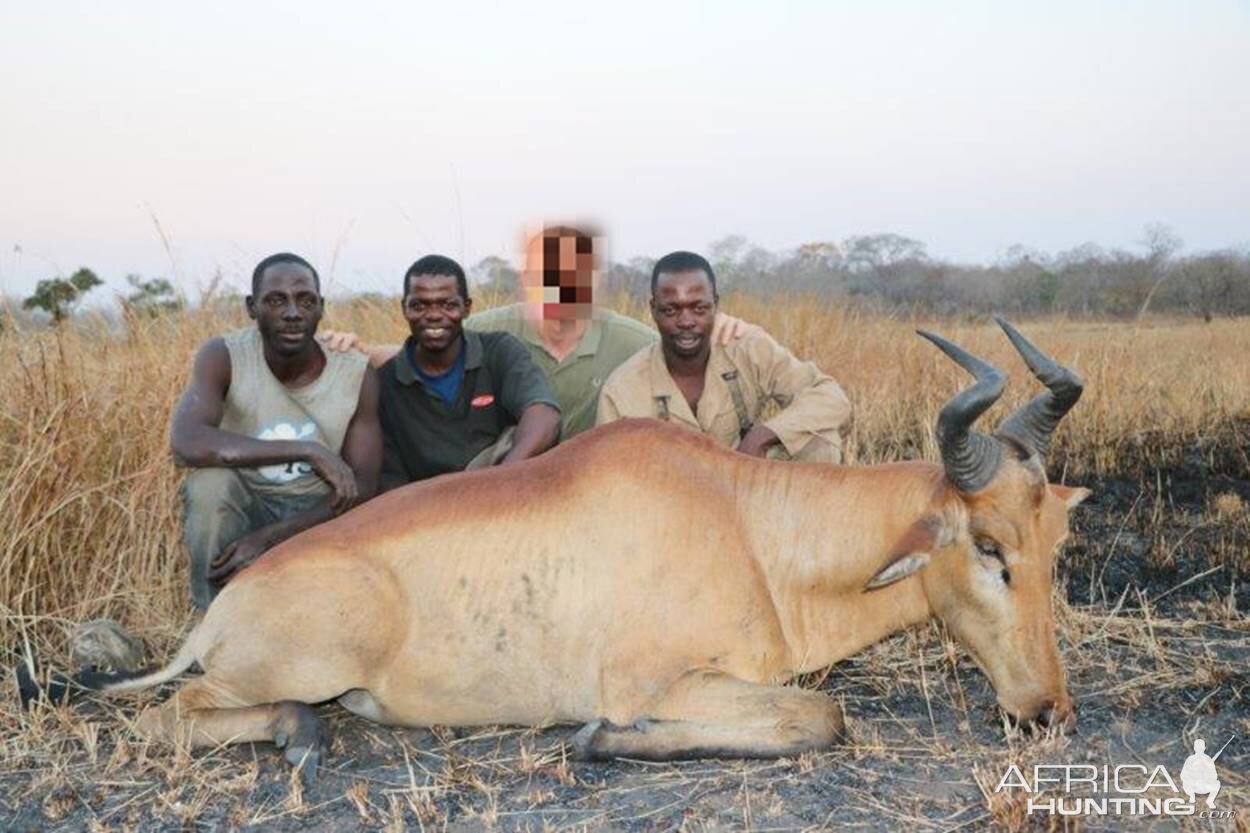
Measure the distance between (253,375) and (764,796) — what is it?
3.85 metres

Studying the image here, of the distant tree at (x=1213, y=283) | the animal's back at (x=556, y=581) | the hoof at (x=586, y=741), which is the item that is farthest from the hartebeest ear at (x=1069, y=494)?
the distant tree at (x=1213, y=283)

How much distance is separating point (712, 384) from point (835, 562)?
2.19 m

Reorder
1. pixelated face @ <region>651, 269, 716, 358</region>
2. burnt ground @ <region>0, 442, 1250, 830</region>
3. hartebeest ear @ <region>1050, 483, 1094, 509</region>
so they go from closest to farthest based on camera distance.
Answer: burnt ground @ <region>0, 442, 1250, 830</region>
hartebeest ear @ <region>1050, 483, 1094, 509</region>
pixelated face @ <region>651, 269, 716, 358</region>

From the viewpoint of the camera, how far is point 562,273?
8695 mm

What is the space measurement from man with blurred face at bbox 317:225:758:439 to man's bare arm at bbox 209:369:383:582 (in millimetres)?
1291

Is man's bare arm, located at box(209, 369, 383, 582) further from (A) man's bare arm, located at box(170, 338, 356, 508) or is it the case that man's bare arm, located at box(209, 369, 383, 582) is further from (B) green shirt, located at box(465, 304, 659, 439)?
(B) green shirt, located at box(465, 304, 659, 439)

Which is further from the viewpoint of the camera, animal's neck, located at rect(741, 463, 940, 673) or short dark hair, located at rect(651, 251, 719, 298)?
short dark hair, located at rect(651, 251, 719, 298)

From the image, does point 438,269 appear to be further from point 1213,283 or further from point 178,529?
point 1213,283

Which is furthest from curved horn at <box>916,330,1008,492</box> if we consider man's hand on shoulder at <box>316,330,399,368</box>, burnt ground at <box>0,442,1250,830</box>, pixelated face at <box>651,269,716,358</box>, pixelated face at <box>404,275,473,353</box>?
man's hand on shoulder at <box>316,330,399,368</box>

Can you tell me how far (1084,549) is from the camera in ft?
28.1

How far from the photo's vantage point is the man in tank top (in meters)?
6.75

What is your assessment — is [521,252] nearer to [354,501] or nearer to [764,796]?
[354,501]

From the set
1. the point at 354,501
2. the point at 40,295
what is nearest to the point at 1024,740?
the point at 354,501

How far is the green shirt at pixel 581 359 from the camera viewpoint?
29.0ft
